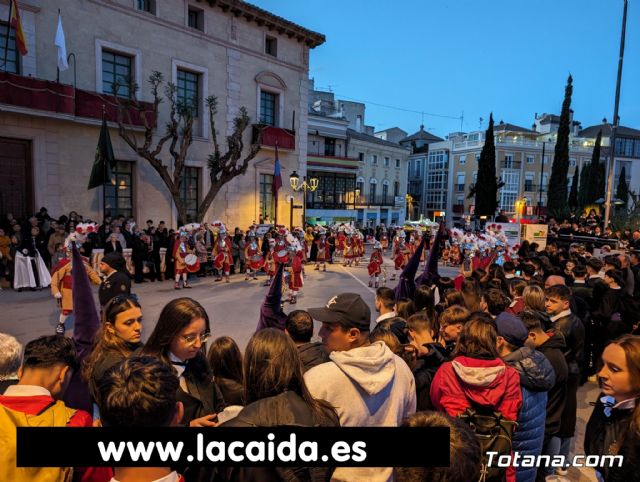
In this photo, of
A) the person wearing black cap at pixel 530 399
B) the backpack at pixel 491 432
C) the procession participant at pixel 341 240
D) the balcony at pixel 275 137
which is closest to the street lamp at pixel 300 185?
the balcony at pixel 275 137

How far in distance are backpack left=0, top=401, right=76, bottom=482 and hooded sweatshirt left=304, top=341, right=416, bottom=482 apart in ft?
3.89

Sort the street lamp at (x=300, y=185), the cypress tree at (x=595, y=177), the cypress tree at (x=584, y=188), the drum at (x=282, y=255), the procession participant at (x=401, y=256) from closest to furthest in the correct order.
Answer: the drum at (x=282, y=255) → the procession participant at (x=401, y=256) → the street lamp at (x=300, y=185) → the cypress tree at (x=595, y=177) → the cypress tree at (x=584, y=188)

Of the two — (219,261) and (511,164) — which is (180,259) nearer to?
(219,261)

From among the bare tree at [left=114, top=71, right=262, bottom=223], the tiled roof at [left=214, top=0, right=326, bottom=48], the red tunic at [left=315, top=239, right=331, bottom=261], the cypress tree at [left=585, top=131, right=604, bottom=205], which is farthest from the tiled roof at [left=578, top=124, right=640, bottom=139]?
the bare tree at [left=114, top=71, right=262, bottom=223]

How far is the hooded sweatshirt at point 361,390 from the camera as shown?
84.8 inches

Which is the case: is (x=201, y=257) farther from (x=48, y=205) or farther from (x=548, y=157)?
(x=548, y=157)

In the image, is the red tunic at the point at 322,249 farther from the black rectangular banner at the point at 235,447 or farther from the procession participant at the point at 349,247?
the black rectangular banner at the point at 235,447

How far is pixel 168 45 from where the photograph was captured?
19891mm

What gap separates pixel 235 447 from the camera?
1.66 m

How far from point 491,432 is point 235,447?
1.64 m

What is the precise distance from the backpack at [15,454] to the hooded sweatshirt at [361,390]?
46.7 inches

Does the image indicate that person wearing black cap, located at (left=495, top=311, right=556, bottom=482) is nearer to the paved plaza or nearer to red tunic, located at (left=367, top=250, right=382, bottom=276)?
the paved plaza

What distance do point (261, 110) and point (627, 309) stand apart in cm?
2216

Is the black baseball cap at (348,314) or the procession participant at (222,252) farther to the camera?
the procession participant at (222,252)
